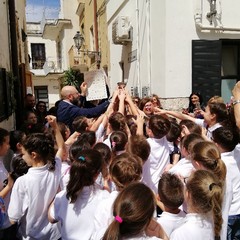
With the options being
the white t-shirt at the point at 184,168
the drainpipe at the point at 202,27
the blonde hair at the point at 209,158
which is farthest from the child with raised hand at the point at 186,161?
the drainpipe at the point at 202,27

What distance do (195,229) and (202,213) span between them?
99 millimetres

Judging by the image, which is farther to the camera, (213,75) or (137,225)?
(213,75)

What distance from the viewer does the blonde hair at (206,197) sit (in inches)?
69.9

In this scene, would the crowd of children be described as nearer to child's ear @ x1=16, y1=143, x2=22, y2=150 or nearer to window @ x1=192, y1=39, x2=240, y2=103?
child's ear @ x1=16, y1=143, x2=22, y2=150

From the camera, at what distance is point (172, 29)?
7.11 metres

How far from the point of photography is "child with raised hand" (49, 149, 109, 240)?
207cm

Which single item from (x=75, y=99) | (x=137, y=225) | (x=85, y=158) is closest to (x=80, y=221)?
(x=85, y=158)

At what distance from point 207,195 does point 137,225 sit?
49 cm

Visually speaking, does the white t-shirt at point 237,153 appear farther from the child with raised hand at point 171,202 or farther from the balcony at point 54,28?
the balcony at point 54,28

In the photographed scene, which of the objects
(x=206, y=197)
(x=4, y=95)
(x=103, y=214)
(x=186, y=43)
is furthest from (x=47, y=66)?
(x=206, y=197)

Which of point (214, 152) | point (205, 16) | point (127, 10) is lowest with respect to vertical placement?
point (214, 152)

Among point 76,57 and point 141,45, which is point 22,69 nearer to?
point 141,45

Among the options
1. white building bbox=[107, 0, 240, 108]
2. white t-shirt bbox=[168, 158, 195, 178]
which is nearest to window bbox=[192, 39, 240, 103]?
white building bbox=[107, 0, 240, 108]

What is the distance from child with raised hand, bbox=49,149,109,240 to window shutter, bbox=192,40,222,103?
554 cm
